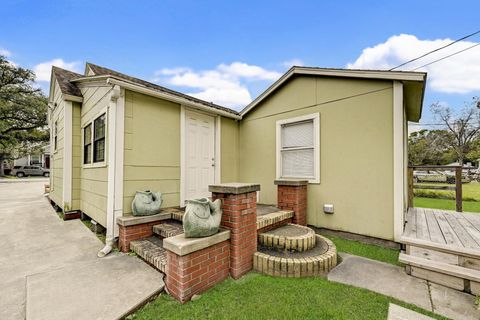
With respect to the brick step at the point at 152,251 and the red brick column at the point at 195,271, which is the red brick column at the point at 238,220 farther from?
the brick step at the point at 152,251

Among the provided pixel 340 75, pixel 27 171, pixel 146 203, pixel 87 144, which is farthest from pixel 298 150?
pixel 27 171

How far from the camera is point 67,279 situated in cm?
257

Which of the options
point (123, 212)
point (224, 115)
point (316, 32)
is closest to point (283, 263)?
point (123, 212)

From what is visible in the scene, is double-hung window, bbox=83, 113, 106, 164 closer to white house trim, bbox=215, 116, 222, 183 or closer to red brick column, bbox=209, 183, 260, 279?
white house trim, bbox=215, 116, 222, 183

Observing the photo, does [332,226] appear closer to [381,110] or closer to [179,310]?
[381,110]

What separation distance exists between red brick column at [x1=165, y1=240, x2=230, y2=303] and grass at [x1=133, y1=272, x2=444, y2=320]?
8cm

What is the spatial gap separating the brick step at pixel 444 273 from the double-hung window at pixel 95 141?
17.6ft

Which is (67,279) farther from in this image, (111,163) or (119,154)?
(119,154)

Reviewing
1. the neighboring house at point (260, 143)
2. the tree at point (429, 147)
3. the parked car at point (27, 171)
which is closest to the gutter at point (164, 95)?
the neighboring house at point (260, 143)

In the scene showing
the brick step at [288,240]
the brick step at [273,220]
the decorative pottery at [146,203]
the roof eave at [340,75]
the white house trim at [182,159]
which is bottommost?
the brick step at [288,240]

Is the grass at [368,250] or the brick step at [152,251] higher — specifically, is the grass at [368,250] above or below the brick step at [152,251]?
below

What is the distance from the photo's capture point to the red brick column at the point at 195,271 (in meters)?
2.24

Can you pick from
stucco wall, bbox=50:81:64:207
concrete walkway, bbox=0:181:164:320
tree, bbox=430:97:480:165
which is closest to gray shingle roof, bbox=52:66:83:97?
stucco wall, bbox=50:81:64:207

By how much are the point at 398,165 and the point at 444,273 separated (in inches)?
66.4
